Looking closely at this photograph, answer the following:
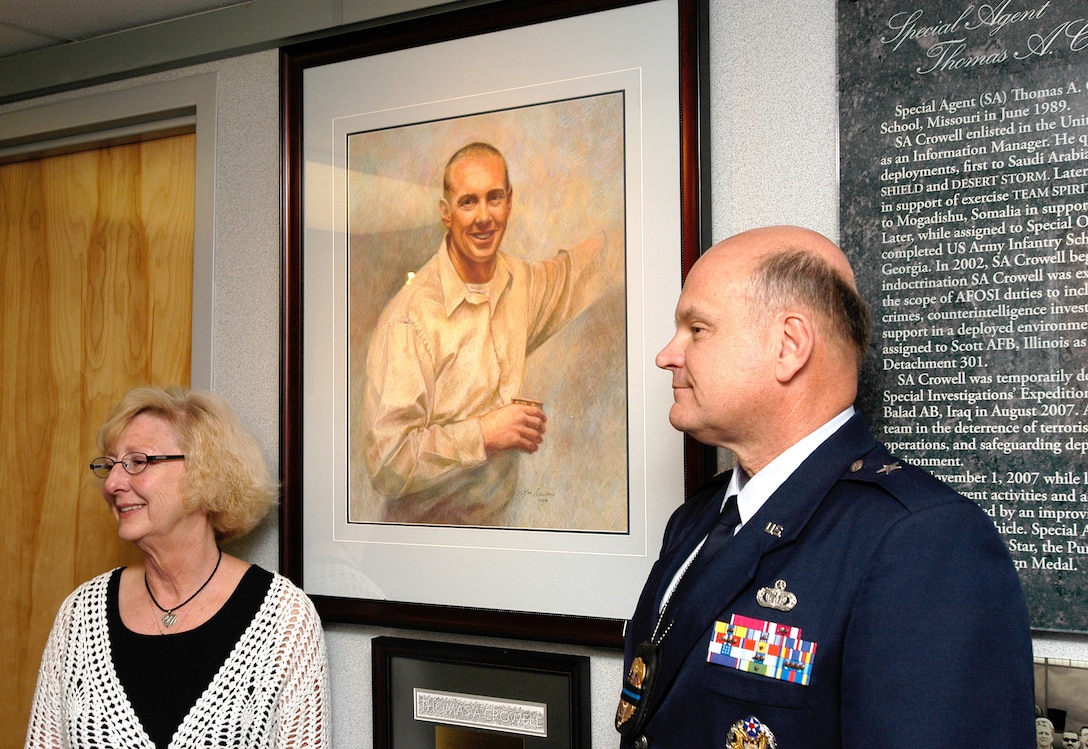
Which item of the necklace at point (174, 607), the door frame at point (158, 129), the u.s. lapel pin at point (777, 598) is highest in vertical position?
the door frame at point (158, 129)

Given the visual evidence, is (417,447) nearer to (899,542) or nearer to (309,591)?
(309,591)

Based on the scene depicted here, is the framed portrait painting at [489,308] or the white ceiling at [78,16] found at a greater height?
the white ceiling at [78,16]

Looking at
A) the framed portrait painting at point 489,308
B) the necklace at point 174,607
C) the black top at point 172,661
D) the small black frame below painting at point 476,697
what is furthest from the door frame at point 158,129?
the small black frame below painting at point 476,697

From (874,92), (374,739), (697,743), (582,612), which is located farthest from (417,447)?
(874,92)

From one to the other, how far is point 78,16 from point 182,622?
141 cm

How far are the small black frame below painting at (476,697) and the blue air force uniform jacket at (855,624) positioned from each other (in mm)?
516

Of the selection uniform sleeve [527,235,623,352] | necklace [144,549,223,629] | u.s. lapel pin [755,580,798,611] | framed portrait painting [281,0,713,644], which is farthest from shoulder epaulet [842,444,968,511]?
necklace [144,549,223,629]

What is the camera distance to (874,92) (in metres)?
1.52

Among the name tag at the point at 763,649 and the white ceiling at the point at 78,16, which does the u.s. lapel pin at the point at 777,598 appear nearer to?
the name tag at the point at 763,649

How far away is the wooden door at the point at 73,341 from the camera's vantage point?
7.52ft

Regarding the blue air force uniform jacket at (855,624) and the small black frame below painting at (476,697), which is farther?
the small black frame below painting at (476,697)

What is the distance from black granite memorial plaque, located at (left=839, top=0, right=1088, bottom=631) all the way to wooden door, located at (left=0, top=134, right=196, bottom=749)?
5.22 ft

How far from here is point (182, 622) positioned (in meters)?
1.81
